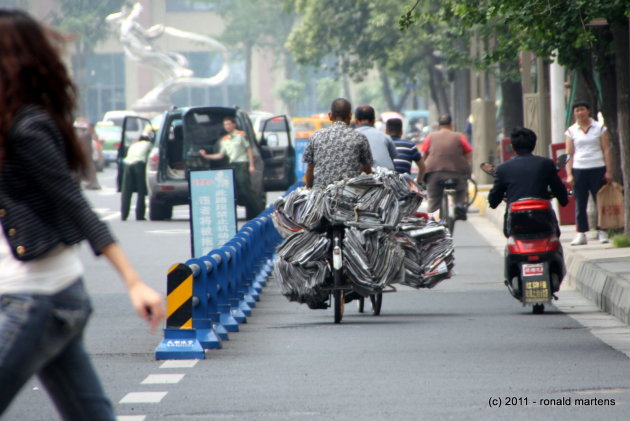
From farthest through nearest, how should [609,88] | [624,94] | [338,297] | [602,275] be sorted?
[609,88]
[624,94]
[602,275]
[338,297]

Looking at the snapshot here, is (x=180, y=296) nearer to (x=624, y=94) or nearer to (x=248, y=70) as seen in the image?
(x=624, y=94)

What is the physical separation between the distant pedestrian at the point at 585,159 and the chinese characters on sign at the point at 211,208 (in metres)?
4.09

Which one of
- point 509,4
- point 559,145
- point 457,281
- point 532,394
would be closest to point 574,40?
point 509,4

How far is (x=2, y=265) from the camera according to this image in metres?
4.43

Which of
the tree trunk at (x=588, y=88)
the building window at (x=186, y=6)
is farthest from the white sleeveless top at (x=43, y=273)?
the building window at (x=186, y=6)

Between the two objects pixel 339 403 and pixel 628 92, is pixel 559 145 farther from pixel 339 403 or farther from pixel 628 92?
pixel 339 403

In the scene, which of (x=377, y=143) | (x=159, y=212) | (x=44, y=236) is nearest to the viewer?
(x=44, y=236)

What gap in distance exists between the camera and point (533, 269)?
11289 mm

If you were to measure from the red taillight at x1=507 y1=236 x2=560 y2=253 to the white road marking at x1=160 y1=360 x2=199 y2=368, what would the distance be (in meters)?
3.33

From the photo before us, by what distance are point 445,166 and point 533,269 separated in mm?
7686

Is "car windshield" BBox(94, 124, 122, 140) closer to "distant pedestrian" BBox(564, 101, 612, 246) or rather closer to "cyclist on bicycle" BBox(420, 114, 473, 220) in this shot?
"cyclist on bicycle" BBox(420, 114, 473, 220)

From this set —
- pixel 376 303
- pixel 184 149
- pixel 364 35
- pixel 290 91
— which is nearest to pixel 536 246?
pixel 376 303

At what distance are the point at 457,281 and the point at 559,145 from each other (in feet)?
18.1

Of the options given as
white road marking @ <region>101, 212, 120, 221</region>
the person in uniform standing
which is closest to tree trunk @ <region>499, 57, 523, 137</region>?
white road marking @ <region>101, 212, 120, 221</region>
